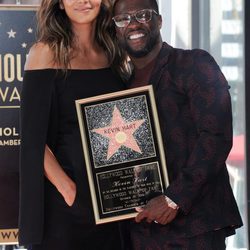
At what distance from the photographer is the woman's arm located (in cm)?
282

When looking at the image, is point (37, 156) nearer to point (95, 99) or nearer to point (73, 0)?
point (95, 99)

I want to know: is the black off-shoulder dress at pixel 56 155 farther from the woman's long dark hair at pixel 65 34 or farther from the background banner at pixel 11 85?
the background banner at pixel 11 85

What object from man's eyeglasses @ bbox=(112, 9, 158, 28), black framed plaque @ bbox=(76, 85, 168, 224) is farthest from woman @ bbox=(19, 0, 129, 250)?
man's eyeglasses @ bbox=(112, 9, 158, 28)

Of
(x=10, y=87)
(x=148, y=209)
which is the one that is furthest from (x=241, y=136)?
(x=148, y=209)

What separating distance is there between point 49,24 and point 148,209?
93 centimetres

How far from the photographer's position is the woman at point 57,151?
283cm

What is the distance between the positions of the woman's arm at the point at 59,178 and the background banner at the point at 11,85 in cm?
80

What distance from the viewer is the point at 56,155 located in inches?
113

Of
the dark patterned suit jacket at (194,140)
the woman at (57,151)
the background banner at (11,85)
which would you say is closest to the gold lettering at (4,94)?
the background banner at (11,85)

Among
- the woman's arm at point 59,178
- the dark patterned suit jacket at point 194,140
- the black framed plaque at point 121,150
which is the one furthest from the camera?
the woman's arm at point 59,178

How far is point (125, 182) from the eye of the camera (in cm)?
259

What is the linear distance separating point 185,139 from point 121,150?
228 millimetres

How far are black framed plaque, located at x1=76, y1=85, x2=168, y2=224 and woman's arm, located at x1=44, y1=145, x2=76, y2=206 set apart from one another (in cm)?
23

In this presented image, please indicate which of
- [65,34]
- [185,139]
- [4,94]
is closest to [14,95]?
[4,94]
